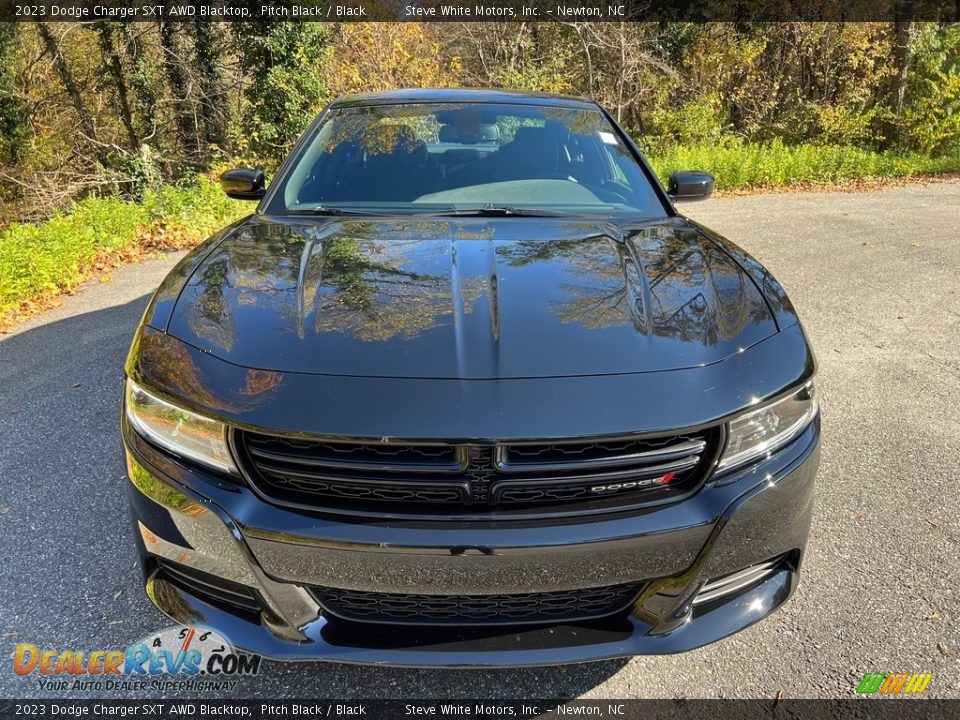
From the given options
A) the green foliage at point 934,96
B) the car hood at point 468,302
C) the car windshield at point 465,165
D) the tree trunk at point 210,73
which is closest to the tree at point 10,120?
the tree trunk at point 210,73

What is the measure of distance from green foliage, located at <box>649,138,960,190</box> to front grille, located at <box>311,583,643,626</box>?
441 inches

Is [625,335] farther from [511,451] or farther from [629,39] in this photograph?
[629,39]

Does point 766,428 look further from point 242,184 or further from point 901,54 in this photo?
point 901,54

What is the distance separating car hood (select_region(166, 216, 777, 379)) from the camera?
5.31 ft

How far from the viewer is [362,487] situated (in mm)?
1517

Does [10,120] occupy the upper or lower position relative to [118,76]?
lower

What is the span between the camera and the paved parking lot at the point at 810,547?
1.95 metres

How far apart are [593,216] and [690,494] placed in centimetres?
138

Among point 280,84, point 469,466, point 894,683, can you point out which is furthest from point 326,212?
point 280,84

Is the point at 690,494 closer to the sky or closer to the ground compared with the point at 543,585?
closer to the sky

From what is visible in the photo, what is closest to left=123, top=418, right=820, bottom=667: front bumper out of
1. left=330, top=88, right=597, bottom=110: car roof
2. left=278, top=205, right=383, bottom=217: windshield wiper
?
left=278, top=205, right=383, bottom=217: windshield wiper

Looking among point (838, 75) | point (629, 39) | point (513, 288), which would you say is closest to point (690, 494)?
point (513, 288)

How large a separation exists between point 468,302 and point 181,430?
81 cm

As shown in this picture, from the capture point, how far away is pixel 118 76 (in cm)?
1738
